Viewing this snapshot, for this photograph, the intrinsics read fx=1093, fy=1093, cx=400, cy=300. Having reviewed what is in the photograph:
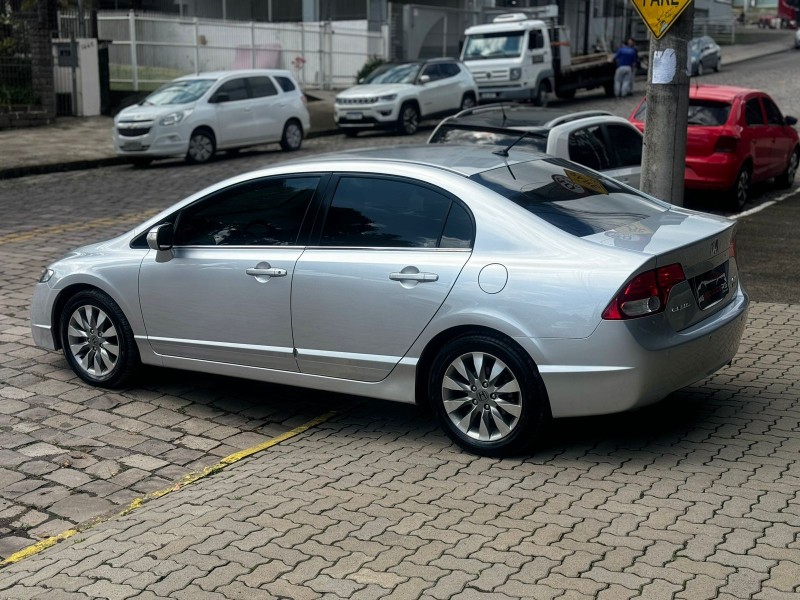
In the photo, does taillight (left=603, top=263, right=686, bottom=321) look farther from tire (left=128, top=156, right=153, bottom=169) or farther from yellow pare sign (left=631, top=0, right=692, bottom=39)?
tire (left=128, top=156, right=153, bottom=169)

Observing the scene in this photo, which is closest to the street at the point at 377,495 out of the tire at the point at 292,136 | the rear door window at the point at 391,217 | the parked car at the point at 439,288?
the parked car at the point at 439,288

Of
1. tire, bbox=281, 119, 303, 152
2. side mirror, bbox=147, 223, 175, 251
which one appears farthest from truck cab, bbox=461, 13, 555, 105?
side mirror, bbox=147, 223, 175, 251

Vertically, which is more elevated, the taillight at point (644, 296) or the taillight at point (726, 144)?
the taillight at point (726, 144)

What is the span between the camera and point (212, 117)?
21.0 metres

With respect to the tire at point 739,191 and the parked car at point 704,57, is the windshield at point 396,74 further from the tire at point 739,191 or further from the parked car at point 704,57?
the parked car at point 704,57

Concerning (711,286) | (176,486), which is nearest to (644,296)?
(711,286)

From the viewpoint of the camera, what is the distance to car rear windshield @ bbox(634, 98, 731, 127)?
14.8 metres

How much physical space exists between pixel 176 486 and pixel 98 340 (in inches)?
74.4

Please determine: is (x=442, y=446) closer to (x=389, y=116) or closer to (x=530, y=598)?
(x=530, y=598)

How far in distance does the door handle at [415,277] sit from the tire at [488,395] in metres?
0.35

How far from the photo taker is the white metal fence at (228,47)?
3020 cm

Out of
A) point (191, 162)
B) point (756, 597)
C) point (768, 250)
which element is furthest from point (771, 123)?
point (756, 597)

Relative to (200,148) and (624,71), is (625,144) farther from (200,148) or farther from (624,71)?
(624,71)

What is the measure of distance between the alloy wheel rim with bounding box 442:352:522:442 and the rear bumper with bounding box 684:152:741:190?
9.58 meters
